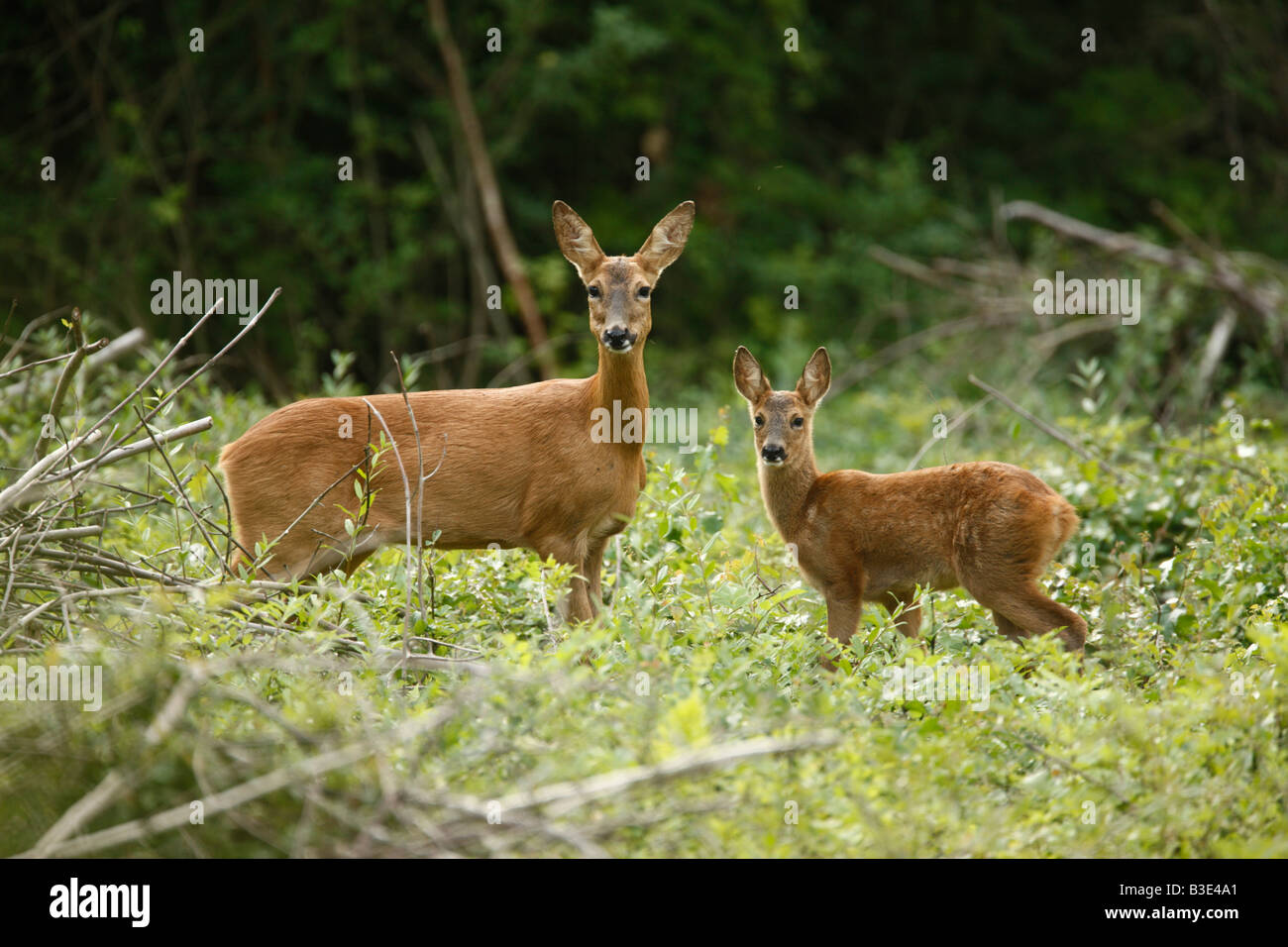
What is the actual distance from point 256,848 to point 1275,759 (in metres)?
2.86

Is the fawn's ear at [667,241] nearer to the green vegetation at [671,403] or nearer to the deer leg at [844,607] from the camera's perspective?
the green vegetation at [671,403]

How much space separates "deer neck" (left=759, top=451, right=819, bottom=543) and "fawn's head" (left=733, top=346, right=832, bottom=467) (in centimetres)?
4

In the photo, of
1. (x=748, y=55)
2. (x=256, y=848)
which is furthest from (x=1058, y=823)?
(x=748, y=55)

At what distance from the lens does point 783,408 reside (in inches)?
250

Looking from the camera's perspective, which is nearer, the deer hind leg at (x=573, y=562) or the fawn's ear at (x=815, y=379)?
the deer hind leg at (x=573, y=562)

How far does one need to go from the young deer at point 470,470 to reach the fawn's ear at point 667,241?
0.37 feet

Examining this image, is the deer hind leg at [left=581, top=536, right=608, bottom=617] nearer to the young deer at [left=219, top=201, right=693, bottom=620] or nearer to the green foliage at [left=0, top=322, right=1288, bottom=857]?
the young deer at [left=219, top=201, right=693, bottom=620]

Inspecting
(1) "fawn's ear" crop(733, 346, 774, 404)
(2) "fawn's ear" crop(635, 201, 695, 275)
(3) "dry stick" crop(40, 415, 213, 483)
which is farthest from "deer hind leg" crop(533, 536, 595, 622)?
(3) "dry stick" crop(40, 415, 213, 483)

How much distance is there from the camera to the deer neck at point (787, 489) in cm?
632

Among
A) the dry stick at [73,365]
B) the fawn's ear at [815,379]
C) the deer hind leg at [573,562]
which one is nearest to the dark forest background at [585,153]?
the fawn's ear at [815,379]

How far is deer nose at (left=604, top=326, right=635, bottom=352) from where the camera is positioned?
5.82 m

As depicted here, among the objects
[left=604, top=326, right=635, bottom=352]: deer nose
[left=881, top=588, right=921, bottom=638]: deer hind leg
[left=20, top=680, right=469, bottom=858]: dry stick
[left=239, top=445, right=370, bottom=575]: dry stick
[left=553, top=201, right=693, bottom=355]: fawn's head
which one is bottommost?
[left=20, top=680, right=469, bottom=858]: dry stick

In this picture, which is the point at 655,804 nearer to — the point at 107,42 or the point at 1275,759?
the point at 1275,759

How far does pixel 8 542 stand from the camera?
15.5 feet
